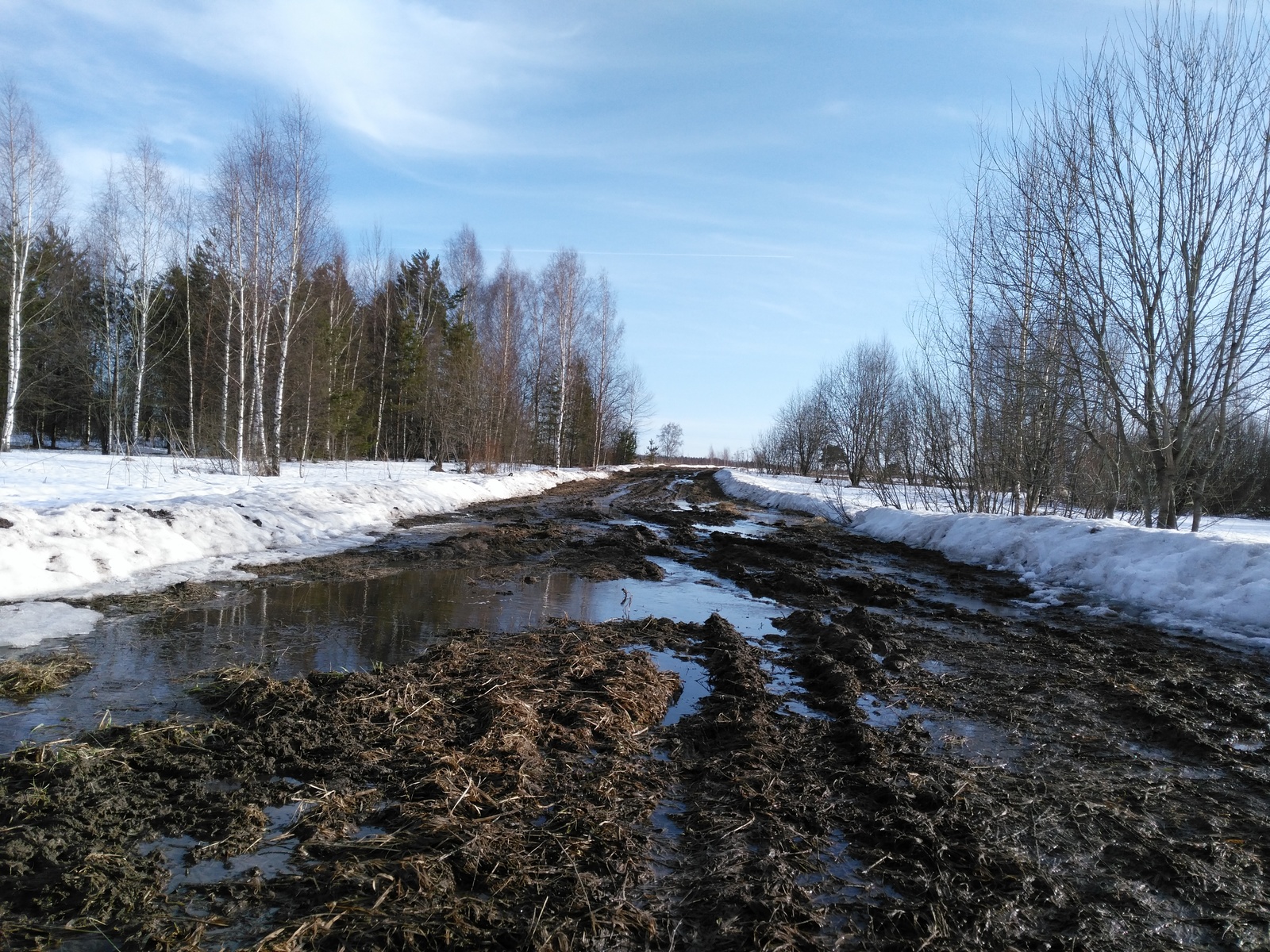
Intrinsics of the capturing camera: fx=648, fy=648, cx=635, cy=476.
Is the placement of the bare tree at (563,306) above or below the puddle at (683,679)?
above

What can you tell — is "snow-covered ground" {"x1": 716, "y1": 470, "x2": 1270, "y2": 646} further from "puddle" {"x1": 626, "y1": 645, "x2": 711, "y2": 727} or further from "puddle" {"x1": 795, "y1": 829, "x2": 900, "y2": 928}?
"puddle" {"x1": 795, "y1": 829, "x2": 900, "y2": 928}

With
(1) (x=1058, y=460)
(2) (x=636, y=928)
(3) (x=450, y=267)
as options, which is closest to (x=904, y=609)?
(2) (x=636, y=928)

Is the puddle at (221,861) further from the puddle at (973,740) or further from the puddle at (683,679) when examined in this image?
the puddle at (973,740)

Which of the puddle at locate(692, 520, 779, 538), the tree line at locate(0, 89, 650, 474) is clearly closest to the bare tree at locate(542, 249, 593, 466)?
the tree line at locate(0, 89, 650, 474)

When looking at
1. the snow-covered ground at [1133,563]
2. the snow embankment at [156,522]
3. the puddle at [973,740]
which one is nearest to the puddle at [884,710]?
the puddle at [973,740]

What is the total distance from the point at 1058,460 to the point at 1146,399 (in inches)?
156

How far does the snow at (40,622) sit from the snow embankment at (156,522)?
0.38 m

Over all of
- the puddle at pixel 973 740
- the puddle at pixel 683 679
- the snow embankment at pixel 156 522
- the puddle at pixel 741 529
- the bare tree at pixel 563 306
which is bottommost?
the puddle at pixel 683 679

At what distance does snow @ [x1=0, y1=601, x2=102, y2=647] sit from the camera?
4871 mm

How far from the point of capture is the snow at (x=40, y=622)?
4.87 m

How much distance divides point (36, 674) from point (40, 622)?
62.3 inches

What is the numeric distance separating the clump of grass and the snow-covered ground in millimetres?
9848

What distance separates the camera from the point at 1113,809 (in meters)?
3.10

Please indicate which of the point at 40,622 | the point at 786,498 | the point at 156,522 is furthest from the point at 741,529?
the point at 40,622
